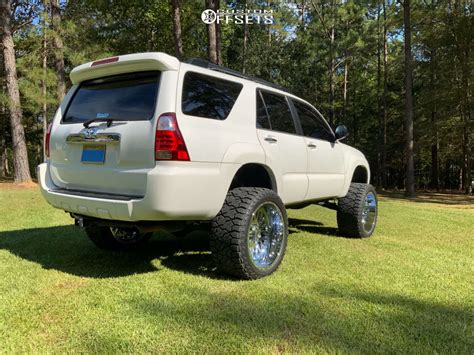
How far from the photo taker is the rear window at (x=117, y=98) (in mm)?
3586

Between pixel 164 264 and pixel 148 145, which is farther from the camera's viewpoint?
pixel 164 264

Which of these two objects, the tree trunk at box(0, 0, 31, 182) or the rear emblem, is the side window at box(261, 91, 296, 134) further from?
the tree trunk at box(0, 0, 31, 182)

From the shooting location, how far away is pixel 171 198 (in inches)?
131

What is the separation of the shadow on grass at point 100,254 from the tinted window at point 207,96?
1538mm

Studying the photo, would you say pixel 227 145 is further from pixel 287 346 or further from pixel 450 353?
pixel 450 353

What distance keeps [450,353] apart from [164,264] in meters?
2.76

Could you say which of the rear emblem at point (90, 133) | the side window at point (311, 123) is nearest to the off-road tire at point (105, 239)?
the rear emblem at point (90, 133)

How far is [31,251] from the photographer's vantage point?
15.9 ft

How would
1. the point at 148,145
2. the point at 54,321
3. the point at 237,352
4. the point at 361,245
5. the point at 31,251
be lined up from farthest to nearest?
the point at 361,245, the point at 31,251, the point at 148,145, the point at 54,321, the point at 237,352

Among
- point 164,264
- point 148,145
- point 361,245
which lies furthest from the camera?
point 361,245

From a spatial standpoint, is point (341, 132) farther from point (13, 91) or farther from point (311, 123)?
point (13, 91)

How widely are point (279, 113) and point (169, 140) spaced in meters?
1.81

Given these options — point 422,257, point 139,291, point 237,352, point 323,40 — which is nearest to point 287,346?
point 237,352

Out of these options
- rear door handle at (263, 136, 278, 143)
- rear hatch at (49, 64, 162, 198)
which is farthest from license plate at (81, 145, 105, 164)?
rear door handle at (263, 136, 278, 143)
